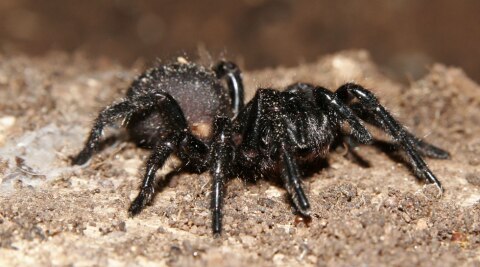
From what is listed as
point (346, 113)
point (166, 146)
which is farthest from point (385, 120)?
point (166, 146)

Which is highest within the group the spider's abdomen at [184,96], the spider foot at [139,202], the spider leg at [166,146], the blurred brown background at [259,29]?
the blurred brown background at [259,29]

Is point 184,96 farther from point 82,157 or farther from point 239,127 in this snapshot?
point 82,157

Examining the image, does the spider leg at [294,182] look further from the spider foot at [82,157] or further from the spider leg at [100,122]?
the spider foot at [82,157]

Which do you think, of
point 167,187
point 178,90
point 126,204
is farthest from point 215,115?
point 126,204

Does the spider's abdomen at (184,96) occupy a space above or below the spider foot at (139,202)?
above

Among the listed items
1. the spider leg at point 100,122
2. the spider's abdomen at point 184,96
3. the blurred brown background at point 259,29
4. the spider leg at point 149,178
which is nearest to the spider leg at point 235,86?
the spider's abdomen at point 184,96

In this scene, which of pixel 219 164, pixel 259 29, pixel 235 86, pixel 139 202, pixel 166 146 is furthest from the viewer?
pixel 259 29
